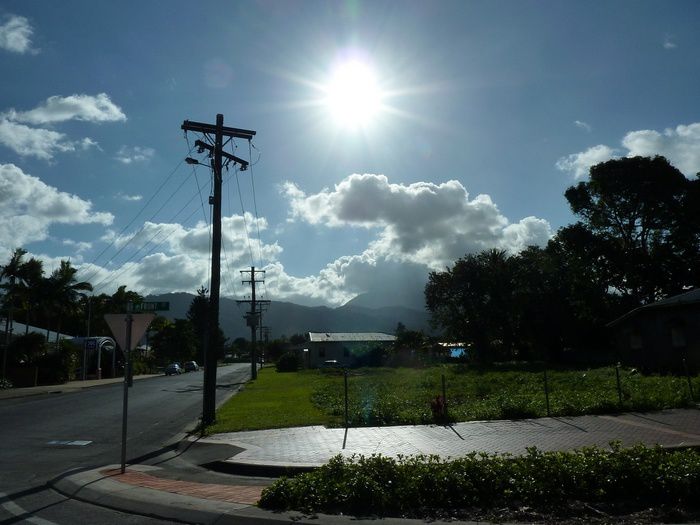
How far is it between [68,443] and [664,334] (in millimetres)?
25130

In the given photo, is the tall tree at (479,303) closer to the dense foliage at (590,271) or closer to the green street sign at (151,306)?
the dense foliage at (590,271)

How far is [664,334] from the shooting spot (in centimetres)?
2728

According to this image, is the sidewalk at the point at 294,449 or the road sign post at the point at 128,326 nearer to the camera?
the sidewalk at the point at 294,449

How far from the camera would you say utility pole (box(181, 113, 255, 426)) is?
1647cm

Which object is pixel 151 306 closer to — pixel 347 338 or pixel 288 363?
pixel 288 363

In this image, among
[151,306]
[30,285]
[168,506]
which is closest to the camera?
[168,506]

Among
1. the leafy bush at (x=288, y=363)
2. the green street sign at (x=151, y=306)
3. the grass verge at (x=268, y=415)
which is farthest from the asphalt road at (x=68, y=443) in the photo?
the leafy bush at (x=288, y=363)

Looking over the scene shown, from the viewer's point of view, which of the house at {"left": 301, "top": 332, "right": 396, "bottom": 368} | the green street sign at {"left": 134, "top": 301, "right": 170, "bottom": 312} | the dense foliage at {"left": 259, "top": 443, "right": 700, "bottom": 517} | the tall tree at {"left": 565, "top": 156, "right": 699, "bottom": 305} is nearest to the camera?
the dense foliage at {"left": 259, "top": 443, "right": 700, "bottom": 517}

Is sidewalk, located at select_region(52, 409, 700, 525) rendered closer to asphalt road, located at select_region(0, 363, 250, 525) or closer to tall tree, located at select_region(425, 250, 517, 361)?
asphalt road, located at select_region(0, 363, 250, 525)

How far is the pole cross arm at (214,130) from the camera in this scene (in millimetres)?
17983

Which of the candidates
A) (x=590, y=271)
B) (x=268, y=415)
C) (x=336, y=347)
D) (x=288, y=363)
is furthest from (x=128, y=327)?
(x=336, y=347)

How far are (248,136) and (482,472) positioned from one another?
14155 millimetres

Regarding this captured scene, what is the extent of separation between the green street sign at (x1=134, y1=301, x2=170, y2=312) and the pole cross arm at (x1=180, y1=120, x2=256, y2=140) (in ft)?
28.3

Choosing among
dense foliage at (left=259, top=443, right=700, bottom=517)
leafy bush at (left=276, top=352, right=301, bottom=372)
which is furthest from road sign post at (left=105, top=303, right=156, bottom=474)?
leafy bush at (left=276, top=352, right=301, bottom=372)
